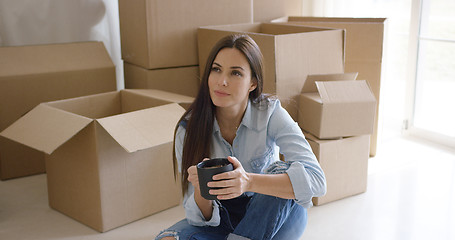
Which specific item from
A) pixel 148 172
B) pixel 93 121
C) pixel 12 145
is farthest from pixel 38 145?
pixel 12 145

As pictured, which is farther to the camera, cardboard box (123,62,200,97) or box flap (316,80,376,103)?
cardboard box (123,62,200,97)

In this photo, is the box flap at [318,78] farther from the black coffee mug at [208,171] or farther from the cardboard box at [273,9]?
the black coffee mug at [208,171]

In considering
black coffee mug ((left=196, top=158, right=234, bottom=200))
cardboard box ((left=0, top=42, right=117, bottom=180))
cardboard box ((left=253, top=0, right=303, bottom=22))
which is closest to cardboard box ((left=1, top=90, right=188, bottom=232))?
cardboard box ((left=0, top=42, right=117, bottom=180))

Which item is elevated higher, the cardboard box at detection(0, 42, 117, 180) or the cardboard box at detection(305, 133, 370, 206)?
the cardboard box at detection(0, 42, 117, 180)

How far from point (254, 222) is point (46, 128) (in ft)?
3.16

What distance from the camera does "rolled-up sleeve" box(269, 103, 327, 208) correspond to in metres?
1.28

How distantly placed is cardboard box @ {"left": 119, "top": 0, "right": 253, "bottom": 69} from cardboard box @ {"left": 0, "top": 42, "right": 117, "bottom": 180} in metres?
0.19

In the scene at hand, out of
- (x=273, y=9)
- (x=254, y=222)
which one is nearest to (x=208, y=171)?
(x=254, y=222)

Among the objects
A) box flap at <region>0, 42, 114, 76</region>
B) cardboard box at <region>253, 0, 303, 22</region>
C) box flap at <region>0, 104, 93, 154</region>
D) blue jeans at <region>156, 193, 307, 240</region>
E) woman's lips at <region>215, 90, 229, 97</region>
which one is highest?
cardboard box at <region>253, 0, 303, 22</region>

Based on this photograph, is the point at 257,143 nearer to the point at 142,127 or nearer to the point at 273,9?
the point at 142,127

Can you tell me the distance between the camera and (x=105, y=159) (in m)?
1.95

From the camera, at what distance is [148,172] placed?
6.88ft

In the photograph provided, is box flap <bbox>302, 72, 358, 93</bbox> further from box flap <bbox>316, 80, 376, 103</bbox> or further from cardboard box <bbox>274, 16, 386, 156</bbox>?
cardboard box <bbox>274, 16, 386, 156</bbox>

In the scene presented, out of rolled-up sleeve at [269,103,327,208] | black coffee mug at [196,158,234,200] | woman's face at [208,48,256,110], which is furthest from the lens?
woman's face at [208,48,256,110]
